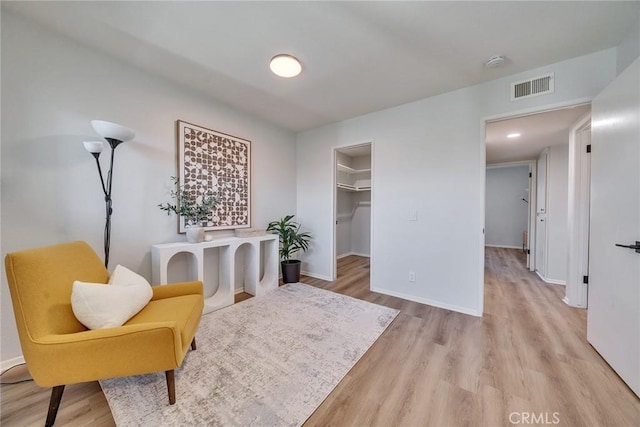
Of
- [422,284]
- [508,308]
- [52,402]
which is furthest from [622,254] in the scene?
[52,402]

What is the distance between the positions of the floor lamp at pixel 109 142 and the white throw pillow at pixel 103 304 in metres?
0.67

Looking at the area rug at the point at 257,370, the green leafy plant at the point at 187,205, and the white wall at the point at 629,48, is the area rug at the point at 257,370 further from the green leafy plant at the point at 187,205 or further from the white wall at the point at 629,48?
the white wall at the point at 629,48

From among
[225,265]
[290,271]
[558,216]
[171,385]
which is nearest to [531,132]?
[558,216]

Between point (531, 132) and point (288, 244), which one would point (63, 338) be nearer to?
point (288, 244)

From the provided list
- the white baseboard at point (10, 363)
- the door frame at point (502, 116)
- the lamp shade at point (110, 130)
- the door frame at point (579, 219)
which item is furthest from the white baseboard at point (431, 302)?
the white baseboard at point (10, 363)

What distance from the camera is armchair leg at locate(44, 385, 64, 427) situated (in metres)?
1.14

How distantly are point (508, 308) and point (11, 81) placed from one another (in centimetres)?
489

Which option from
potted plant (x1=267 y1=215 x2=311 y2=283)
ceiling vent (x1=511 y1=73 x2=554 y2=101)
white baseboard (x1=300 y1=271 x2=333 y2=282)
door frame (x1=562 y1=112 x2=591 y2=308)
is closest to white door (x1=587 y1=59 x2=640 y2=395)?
ceiling vent (x1=511 y1=73 x2=554 y2=101)

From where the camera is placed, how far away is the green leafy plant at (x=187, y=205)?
235cm

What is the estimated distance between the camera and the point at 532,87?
2.10 metres

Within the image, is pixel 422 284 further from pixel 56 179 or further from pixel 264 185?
pixel 56 179

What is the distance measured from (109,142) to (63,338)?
58.3 inches

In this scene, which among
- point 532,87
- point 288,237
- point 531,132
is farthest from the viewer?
point 288,237

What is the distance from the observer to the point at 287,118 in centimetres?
329
